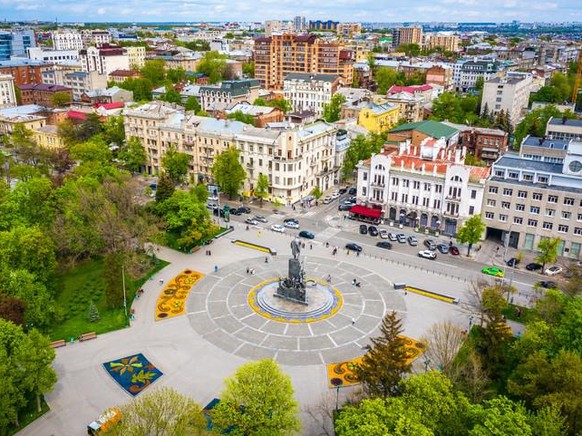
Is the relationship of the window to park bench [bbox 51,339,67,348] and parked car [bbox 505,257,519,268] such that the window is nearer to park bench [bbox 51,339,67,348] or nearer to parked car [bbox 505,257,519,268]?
parked car [bbox 505,257,519,268]

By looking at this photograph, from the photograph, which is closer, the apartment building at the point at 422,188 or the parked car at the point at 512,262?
the parked car at the point at 512,262

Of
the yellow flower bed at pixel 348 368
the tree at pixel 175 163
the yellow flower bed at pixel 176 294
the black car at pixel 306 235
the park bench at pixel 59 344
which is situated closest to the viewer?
the yellow flower bed at pixel 348 368

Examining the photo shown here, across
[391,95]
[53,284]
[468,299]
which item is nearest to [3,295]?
[53,284]

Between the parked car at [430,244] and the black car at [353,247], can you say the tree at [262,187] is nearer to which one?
the black car at [353,247]

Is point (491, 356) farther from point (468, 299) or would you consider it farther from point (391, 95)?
point (391, 95)

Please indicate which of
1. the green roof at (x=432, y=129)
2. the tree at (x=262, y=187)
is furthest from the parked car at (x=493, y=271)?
the green roof at (x=432, y=129)

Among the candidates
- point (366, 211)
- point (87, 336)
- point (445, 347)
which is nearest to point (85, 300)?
point (87, 336)

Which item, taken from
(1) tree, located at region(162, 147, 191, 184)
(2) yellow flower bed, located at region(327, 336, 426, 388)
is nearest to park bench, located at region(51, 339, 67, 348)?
(2) yellow flower bed, located at region(327, 336, 426, 388)
